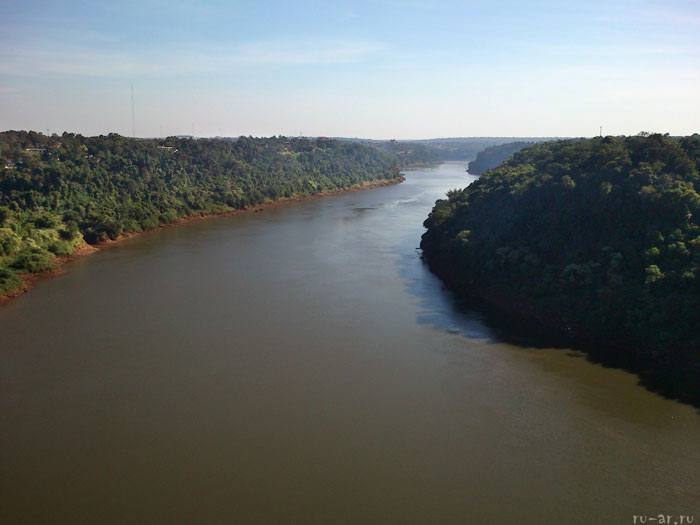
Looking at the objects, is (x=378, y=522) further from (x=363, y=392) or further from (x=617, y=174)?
(x=617, y=174)

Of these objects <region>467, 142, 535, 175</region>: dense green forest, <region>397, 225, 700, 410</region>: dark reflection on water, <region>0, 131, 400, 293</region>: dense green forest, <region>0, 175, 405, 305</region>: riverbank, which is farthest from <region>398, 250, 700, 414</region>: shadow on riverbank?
<region>467, 142, 535, 175</region>: dense green forest

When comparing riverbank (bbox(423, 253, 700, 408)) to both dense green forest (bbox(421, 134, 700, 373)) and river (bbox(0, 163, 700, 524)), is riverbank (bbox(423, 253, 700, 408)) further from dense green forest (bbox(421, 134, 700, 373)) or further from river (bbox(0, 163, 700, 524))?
river (bbox(0, 163, 700, 524))

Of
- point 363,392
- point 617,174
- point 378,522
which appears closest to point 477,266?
point 617,174

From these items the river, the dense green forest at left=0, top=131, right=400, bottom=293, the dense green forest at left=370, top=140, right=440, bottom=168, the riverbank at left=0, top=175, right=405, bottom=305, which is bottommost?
the river

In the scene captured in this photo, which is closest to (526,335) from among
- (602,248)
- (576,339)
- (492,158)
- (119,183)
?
(576,339)

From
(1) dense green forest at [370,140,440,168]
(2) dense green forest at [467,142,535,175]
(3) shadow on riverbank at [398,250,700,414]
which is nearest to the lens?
(3) shadow on riverbank at [398,250,700,414]

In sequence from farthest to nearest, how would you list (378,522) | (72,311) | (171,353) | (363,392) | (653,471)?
1. (72,311)
2. (171,353)
3. (363,392)
4. (653,471)
5. (378,522)

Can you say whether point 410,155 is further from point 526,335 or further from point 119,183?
point 526,335
